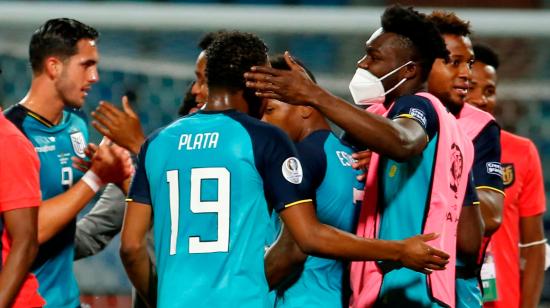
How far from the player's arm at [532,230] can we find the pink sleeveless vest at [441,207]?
6.30 feet

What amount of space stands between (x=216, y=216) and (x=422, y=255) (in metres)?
0.77

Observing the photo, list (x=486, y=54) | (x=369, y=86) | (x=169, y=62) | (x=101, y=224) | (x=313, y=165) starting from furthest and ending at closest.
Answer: (x=169, y=62)
(x=486, y=54)
(x=101, y=224)
(x=313, y=165)
(x=369, y=86)

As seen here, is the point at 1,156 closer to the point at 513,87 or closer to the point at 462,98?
the point at 462,98

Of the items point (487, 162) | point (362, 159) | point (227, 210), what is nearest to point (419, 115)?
point (362, 159)

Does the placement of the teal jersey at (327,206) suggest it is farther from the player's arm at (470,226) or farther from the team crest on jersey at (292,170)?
the team crest on jersey at (292,170)

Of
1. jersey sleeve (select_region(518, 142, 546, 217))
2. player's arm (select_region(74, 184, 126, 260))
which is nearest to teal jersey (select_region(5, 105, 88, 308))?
player's arm (select_region(74, 184, 126, 260))

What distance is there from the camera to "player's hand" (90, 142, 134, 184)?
17.1 ft

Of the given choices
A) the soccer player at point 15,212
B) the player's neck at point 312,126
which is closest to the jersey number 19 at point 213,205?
the soccer player at point 15,212

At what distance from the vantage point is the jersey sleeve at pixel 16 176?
455 centimetres

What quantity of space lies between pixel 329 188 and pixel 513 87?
13.5 feet

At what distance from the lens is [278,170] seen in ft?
14.5

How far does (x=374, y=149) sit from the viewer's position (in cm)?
432

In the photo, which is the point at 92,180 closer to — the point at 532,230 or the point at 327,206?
the point at 327,206

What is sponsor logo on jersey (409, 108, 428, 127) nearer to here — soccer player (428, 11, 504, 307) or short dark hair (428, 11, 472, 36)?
soccer player (428, 11, 504, 307)
